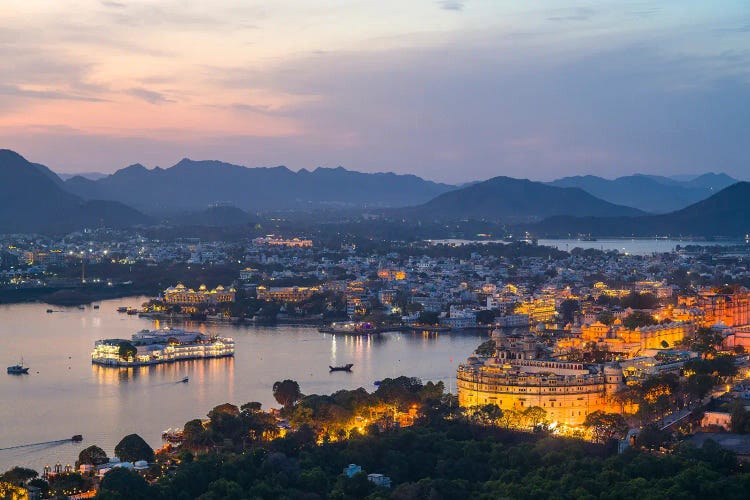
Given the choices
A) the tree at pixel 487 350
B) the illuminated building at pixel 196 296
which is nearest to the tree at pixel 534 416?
the tree at pixel 487 350

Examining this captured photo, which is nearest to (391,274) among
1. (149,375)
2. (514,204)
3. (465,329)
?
(465,329)

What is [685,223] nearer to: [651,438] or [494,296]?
[494,296]

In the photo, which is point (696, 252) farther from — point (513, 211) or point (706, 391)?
point (513, 211)

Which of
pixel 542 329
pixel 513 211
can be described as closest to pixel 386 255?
pixel 542 329

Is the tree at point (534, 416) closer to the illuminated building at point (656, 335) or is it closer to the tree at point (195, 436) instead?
the tree at point (195, 436)

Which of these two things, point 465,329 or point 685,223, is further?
point 685,223

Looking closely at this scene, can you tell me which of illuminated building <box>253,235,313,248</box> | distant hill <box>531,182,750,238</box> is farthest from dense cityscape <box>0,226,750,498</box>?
distant hill <box>531,182,750,238</box>
